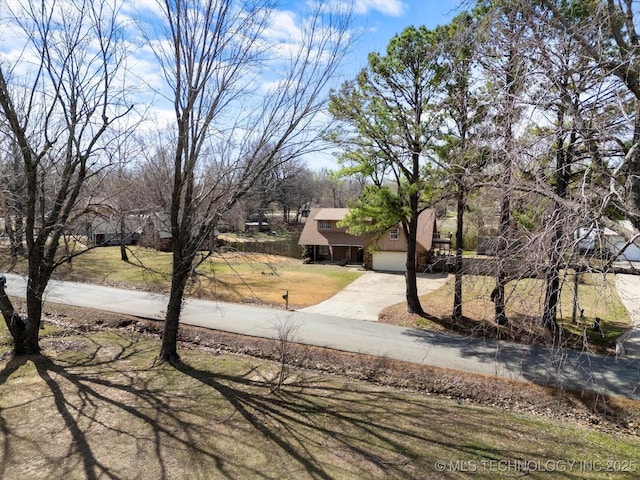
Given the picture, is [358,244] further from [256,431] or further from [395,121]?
[256,431]

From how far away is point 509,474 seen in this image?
22.0ft

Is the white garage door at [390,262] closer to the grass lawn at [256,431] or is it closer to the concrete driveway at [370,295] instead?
the concrete driveway at [370,295]

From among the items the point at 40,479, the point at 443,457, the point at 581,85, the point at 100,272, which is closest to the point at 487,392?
the point at 443,457

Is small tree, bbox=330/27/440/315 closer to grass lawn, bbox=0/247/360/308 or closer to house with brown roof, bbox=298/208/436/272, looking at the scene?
grass lawn, bbox=0/247/360/308

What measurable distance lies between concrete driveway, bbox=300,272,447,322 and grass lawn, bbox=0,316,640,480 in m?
7.21

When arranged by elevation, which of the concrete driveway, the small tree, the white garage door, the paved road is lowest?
the paved road

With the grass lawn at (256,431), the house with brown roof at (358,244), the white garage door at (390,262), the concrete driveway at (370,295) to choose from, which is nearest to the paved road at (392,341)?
the concrete driveway at (370,295)

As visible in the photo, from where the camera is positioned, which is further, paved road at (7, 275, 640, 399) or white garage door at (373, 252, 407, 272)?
white garage door at (373, 252, 407, 272)

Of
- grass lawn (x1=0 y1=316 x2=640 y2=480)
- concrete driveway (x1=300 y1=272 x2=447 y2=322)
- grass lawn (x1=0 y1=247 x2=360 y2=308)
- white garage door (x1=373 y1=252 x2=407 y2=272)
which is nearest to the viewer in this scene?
grass lawn (x1=0 y1=316 x2=640 y2=480)

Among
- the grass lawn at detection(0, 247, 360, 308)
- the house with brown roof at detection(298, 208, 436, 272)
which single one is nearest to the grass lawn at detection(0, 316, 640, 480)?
the grass lawn at detection(0, 247, 360, 308)

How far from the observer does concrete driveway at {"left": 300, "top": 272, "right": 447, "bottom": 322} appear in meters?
18.5

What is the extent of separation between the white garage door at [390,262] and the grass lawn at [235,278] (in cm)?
246

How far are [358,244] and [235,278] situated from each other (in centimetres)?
1188

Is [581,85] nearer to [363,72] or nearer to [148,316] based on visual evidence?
[363,72]
